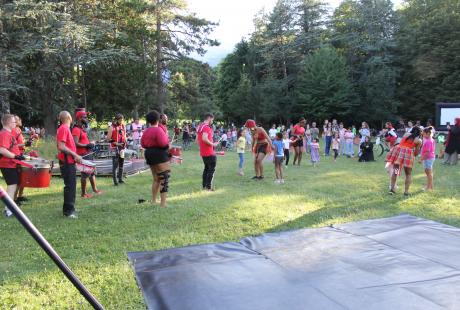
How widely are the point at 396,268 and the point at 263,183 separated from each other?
667 centimetres

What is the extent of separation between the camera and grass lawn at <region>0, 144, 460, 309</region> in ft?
14.1

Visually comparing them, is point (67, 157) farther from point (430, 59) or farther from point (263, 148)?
point (430, 59)

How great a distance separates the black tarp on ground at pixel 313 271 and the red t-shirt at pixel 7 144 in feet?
10.4

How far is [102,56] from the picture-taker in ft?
76.5

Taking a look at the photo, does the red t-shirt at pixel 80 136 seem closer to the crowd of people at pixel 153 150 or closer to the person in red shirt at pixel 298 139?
the crowd of people at pixel 153 150

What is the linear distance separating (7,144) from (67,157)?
0.95 metres

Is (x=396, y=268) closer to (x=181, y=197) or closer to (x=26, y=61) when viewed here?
(x=181, y=197)

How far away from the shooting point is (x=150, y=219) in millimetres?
6934

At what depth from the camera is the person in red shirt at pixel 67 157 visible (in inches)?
266

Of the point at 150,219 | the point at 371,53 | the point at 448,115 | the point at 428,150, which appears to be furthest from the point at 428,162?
the point at 371,53

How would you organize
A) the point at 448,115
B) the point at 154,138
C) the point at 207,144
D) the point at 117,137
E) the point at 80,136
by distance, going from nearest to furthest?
1. the point at 154,138
2. the point at 80,136
3. the point at 207,144
4. the point at 117,137
5. the point at 448,115

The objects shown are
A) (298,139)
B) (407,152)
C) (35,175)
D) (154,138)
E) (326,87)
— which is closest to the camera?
(154,138)

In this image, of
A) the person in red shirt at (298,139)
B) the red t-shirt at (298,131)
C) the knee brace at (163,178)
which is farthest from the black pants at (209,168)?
the red t-shirt at (298,131)

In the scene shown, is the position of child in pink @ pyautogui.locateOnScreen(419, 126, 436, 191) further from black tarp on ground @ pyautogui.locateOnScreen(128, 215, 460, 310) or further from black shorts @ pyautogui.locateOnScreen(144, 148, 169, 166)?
Answer: black shorts @ pyautogui.locateOnScreen(144, 148, 169, 166)
